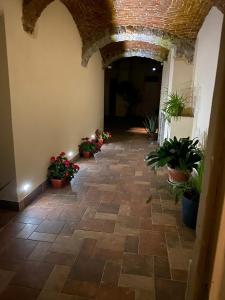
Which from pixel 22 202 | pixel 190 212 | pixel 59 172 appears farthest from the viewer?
pixel 59 172

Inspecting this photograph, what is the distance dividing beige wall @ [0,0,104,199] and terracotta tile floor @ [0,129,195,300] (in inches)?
24.5

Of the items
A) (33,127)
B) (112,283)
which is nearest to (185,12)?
(33,127)

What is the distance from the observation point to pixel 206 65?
11.8 feet

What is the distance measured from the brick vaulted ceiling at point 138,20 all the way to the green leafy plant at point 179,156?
5.93ft

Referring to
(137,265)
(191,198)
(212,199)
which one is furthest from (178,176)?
(212,199)

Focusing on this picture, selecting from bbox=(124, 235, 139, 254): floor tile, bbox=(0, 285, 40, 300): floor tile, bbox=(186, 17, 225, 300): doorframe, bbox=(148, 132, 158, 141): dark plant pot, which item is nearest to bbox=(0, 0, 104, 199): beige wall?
bbox=(0, 285, 40, 300): floor tile

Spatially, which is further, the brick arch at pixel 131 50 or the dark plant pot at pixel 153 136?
the dark plant pot at pixel 153 136

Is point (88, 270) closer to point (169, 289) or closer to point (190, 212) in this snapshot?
point (169, 289)

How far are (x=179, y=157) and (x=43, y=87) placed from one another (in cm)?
218

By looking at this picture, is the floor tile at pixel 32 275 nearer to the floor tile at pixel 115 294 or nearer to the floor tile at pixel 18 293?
the floor tile at pixel 18 293

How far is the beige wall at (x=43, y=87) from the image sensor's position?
274 centimetres

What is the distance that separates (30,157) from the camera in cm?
318

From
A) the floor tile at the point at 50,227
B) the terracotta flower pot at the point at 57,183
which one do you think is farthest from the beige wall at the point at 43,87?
the floor tile at the point at 50,227

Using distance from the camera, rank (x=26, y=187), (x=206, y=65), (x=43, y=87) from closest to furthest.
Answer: (x=26, y=187) → (x=43, y=87) → (x=206, y=65)
